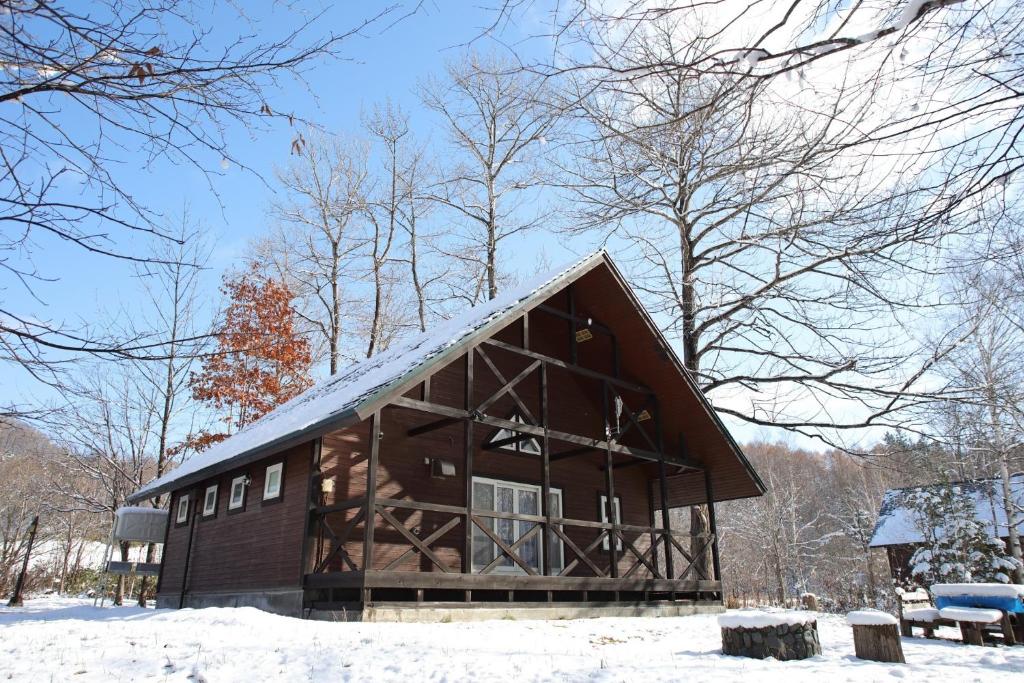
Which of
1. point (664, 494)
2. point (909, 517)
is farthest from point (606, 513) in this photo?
point (909, 517)

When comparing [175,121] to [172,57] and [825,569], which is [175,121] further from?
[825,569]

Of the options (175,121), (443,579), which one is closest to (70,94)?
(175,121)

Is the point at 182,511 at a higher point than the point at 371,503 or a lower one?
higher

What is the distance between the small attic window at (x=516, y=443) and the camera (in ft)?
39.9

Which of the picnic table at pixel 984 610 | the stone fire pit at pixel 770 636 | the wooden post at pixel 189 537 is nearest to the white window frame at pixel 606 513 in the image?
the picnic table at pixel 984 610

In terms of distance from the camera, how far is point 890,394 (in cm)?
1364

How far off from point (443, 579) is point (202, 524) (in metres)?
6.41

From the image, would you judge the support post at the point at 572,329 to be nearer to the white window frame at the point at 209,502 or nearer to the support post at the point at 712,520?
the support post at the point at 712,520

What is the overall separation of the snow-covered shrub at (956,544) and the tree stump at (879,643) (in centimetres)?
1272

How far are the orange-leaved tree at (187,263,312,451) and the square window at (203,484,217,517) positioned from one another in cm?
915

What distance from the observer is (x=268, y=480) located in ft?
36.4

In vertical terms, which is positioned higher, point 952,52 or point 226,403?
point 226,403

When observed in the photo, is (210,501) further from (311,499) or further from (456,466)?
(456,466)

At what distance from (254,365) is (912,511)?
22.7m
